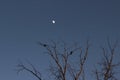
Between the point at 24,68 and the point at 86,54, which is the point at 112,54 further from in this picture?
the point at 24,68

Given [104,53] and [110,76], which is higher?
[104,53]

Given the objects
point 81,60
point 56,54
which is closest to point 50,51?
point 56,54

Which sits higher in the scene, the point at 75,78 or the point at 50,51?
the point at 50,51

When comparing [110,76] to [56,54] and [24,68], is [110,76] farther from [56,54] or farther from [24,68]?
[24,68]

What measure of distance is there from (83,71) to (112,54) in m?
2.97

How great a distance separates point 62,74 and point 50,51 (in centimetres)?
223

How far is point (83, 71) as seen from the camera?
34.8 m

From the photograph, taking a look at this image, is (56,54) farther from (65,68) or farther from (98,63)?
(98,63)

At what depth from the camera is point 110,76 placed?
34.7 metres

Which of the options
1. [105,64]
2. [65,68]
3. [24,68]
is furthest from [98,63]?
[24,68]

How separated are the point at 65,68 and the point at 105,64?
11.6 feet

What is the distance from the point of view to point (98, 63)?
34.7m

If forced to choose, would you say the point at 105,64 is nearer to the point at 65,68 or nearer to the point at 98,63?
the point at 98,63

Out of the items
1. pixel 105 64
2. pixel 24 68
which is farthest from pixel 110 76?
pixel 24 68
